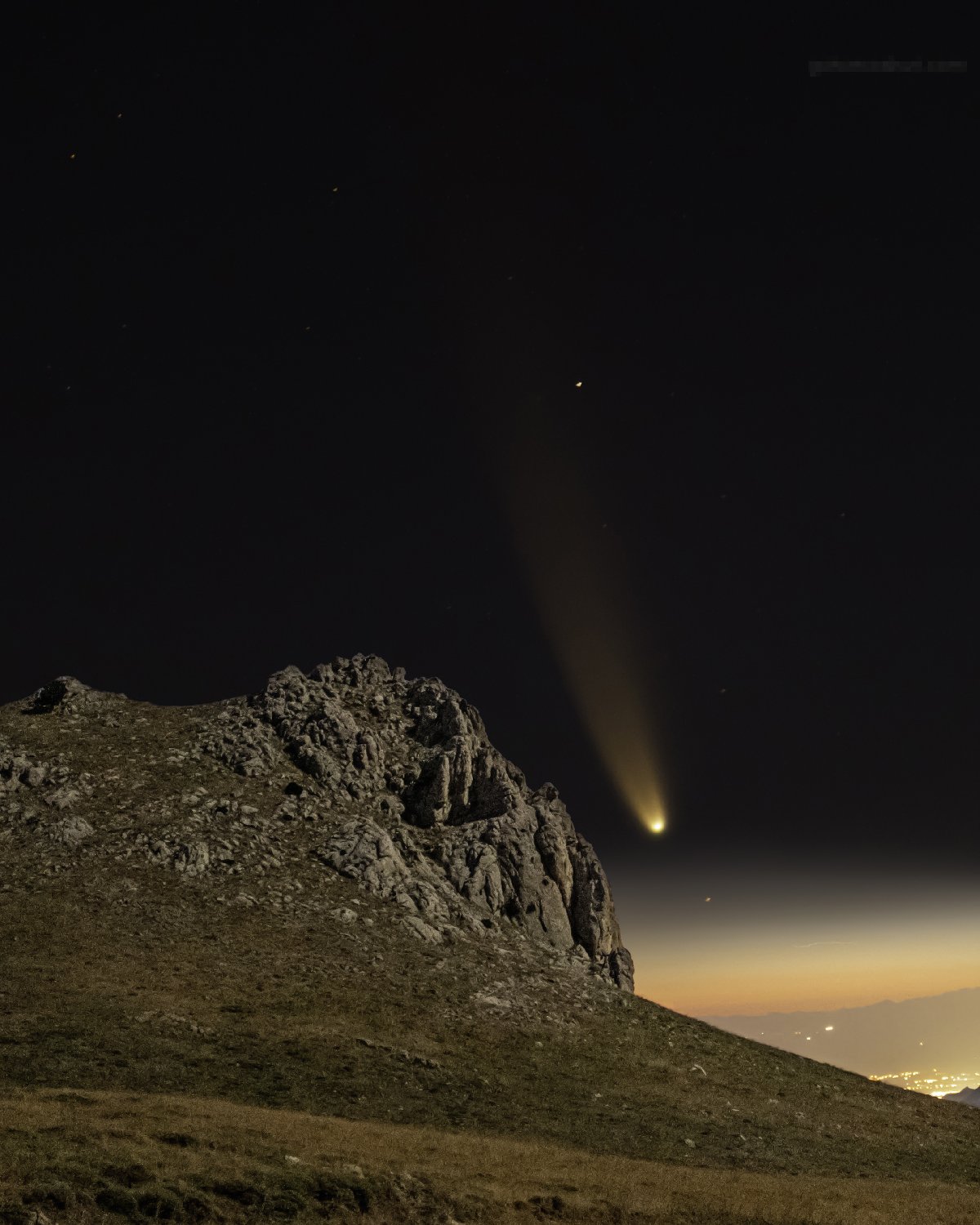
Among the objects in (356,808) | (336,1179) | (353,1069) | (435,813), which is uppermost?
(435,813)

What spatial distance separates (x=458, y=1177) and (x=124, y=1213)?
32.8ft

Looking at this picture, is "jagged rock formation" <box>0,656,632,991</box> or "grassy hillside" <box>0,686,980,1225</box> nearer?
"grassy hillside" <box>0,686,980,1225</box>

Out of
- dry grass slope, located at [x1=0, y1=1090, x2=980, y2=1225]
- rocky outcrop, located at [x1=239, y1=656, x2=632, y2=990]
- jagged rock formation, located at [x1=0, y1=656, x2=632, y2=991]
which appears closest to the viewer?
dry grass slope, located at [x1=0, y1=1090, x2=980, y2=1225]

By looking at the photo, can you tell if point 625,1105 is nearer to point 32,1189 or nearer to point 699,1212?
point 699,1212

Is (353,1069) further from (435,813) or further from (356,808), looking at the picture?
(435,813)

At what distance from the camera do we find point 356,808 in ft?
252

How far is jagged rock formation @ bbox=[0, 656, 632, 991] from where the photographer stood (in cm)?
6450

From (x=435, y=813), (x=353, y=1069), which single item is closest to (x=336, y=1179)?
(x=353, y=1069)

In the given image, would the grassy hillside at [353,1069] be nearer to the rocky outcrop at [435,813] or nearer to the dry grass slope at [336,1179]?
the dry grass slope at [336,1179]

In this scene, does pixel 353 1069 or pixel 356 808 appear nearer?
pixel 353 1069

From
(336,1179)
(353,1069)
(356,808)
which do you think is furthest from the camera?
(356,808)

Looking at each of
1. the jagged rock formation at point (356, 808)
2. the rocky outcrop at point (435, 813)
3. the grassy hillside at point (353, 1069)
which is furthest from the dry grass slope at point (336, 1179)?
the rocky outcrop at point (435, 813)

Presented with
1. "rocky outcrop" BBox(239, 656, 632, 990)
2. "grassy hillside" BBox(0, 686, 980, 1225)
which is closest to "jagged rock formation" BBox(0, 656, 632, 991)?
"rocky outcrop" BBox(239, 656, 632, 990)

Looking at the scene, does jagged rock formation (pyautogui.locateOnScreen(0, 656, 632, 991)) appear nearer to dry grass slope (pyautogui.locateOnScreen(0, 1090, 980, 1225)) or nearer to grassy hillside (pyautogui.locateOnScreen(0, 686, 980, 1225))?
grassy hillside (pyautogui.locateOnScreen(0, 686, 980, 1225))
